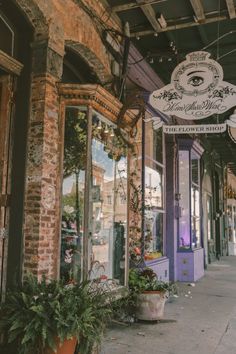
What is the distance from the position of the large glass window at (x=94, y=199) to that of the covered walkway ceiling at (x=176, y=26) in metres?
2.25

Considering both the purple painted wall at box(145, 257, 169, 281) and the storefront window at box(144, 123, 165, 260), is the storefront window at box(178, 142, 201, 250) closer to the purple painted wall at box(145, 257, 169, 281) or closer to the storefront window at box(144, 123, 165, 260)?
the storefront window at box(144, 123, 165, 260)

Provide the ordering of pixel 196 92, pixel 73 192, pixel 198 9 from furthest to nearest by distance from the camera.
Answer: pixel 198 9
pixel 196 92
pixel 73 192

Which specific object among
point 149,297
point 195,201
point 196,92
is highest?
point 196,92

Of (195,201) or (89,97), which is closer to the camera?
(89,97)

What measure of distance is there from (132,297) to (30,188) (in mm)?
2687

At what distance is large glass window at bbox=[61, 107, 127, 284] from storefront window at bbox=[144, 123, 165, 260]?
1.58 meters

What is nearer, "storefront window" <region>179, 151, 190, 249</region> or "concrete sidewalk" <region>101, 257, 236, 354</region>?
"concrete sidewalk" <region>101, 257, 236, 354</region>

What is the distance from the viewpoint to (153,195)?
9031 mm

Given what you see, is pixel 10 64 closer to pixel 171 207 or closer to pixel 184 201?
pixel 171 207

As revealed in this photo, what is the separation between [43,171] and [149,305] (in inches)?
115

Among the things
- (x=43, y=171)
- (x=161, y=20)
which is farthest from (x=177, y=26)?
(x=43, y=171)

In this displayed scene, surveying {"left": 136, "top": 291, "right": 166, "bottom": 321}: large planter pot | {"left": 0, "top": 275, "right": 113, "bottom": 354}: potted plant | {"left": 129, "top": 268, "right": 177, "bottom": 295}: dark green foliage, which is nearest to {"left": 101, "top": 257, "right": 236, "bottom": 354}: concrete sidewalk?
{"left": 136, "top": 291, "right": 166, "bottom": 321}: large planter pot

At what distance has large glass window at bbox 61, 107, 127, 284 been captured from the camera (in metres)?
5.40

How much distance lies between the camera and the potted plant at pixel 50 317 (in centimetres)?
401
